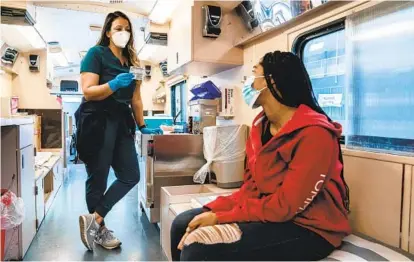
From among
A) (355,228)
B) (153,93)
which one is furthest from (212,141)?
(153,93)

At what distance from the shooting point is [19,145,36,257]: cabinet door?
6.85ft

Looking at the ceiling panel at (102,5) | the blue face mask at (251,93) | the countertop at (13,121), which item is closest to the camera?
the blue face mask at (251,93)

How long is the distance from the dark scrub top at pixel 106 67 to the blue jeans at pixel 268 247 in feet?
4.77

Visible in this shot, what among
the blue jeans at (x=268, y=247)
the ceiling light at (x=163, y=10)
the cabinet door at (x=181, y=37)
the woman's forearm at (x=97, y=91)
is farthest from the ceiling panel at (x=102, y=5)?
the blue jeans at (x=268, y=247)

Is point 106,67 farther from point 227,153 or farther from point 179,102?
point 179,102

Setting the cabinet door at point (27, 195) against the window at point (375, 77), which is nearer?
the window at point (375, 77)

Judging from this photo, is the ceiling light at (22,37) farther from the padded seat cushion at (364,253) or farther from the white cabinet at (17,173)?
the padded seat cushion at (364,253)

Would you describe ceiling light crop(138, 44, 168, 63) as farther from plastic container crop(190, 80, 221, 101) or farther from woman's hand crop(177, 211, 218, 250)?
woman's hand crop(177, 211, 218, 250)

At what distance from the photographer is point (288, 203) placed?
111 centimetres

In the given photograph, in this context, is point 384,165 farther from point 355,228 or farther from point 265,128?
point 265,128

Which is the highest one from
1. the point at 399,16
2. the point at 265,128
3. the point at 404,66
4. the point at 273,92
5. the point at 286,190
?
the point at 399,16

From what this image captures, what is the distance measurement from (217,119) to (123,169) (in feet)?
3.56

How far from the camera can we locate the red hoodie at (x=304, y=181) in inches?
43.6

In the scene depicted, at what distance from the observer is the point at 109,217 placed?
307 centimetres
